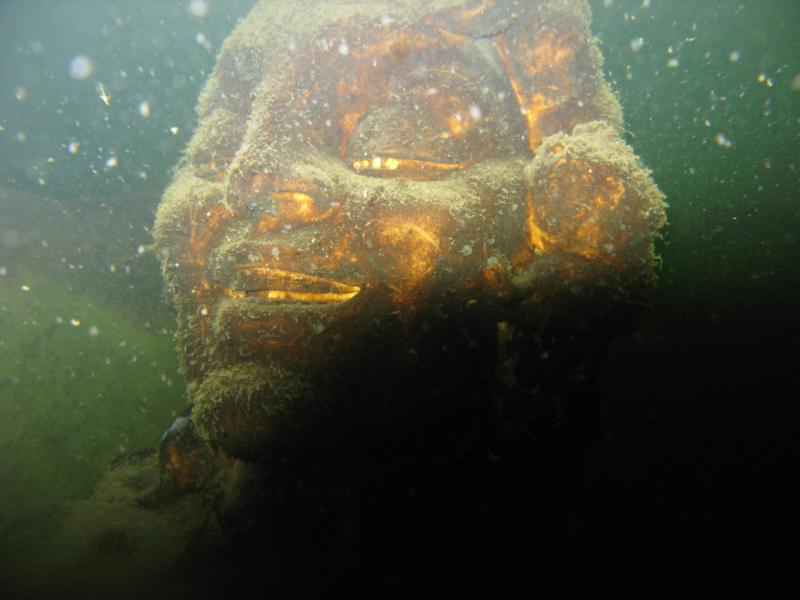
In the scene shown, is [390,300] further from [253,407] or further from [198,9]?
[198,9]

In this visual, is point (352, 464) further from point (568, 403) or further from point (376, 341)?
point (568, 403)

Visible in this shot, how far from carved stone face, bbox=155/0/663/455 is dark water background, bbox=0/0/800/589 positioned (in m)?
2.54

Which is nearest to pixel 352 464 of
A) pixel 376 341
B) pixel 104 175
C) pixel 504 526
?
pixel 376 341

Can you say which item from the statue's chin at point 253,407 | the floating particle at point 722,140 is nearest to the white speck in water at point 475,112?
the statue's chin at point 253,407

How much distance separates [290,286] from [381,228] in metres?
0.82

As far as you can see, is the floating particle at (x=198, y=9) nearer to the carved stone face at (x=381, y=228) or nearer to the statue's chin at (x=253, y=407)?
the carved stone face at (x=381, y=228)

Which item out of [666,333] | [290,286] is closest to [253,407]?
[290,286]

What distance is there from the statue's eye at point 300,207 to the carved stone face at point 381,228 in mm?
11

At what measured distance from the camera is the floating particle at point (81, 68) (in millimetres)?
11117

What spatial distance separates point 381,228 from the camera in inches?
108

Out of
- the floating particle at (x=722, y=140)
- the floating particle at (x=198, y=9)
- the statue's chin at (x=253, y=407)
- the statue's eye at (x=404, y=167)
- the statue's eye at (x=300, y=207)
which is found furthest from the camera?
the floating particle at (x=198, y=9)

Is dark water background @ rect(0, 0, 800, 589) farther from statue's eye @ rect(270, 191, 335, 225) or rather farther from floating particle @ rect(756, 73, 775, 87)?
statue's eye @ rect(270, 191, 335, 225)

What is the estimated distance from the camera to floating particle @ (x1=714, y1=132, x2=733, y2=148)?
5125 millimetres

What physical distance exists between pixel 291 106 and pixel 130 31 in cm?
1374
